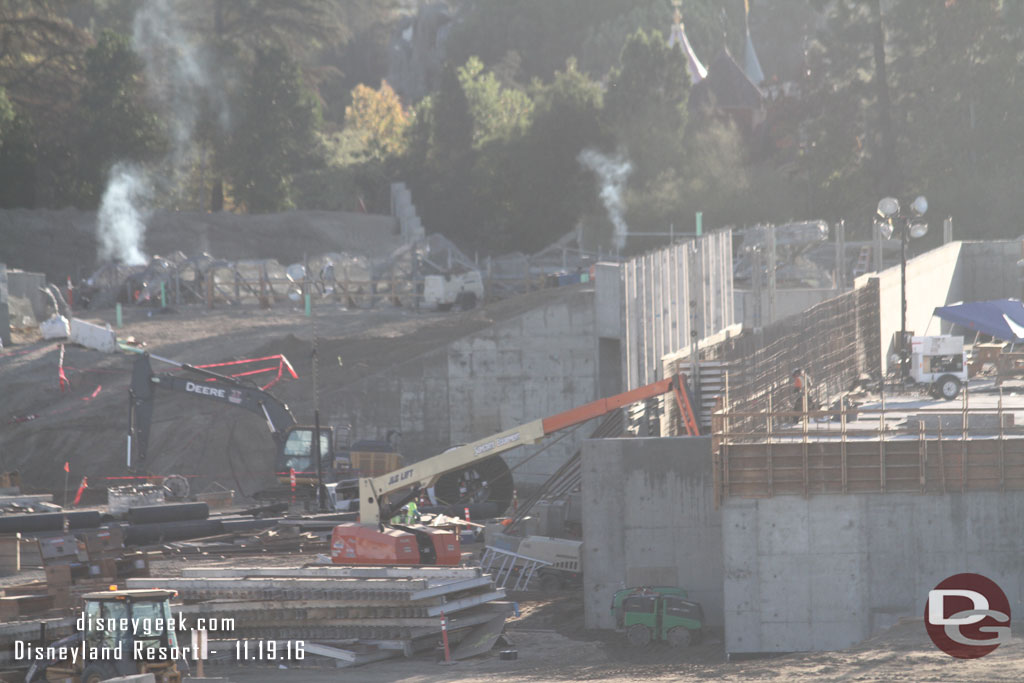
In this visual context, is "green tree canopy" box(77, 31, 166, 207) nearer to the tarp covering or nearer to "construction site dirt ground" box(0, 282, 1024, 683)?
"construction site dirt ground" box(0, 282, 1024, 683)

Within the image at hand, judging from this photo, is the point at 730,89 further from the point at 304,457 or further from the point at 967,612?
the point at 967,612

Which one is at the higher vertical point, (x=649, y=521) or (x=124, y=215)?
(x=124, y=215)

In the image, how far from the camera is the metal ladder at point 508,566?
26.4 meters

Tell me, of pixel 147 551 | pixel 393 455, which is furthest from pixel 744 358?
pixel 147 551

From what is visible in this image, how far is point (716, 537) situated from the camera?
2397cm

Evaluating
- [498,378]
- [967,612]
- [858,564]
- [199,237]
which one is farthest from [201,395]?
[199,237]

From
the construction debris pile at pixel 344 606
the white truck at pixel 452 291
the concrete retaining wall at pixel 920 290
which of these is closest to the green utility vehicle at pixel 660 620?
the construction debris pile at pixel 344 606

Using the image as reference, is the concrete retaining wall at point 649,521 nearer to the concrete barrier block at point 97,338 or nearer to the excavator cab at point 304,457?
the excavator cab at point 304,457

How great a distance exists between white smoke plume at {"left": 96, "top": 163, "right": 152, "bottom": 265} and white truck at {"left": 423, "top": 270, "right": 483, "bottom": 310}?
65.6 ft

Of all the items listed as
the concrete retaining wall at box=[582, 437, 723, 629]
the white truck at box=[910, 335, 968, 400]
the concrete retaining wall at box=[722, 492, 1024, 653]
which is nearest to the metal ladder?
the concrete retaining wall at box=[582, 437, 723, 629]

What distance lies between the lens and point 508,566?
26.6 metres

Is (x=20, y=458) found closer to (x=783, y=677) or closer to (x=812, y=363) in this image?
(x=812, y=363)

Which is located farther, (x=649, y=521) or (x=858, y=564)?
(x=649, y=521)

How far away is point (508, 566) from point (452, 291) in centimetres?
2743
